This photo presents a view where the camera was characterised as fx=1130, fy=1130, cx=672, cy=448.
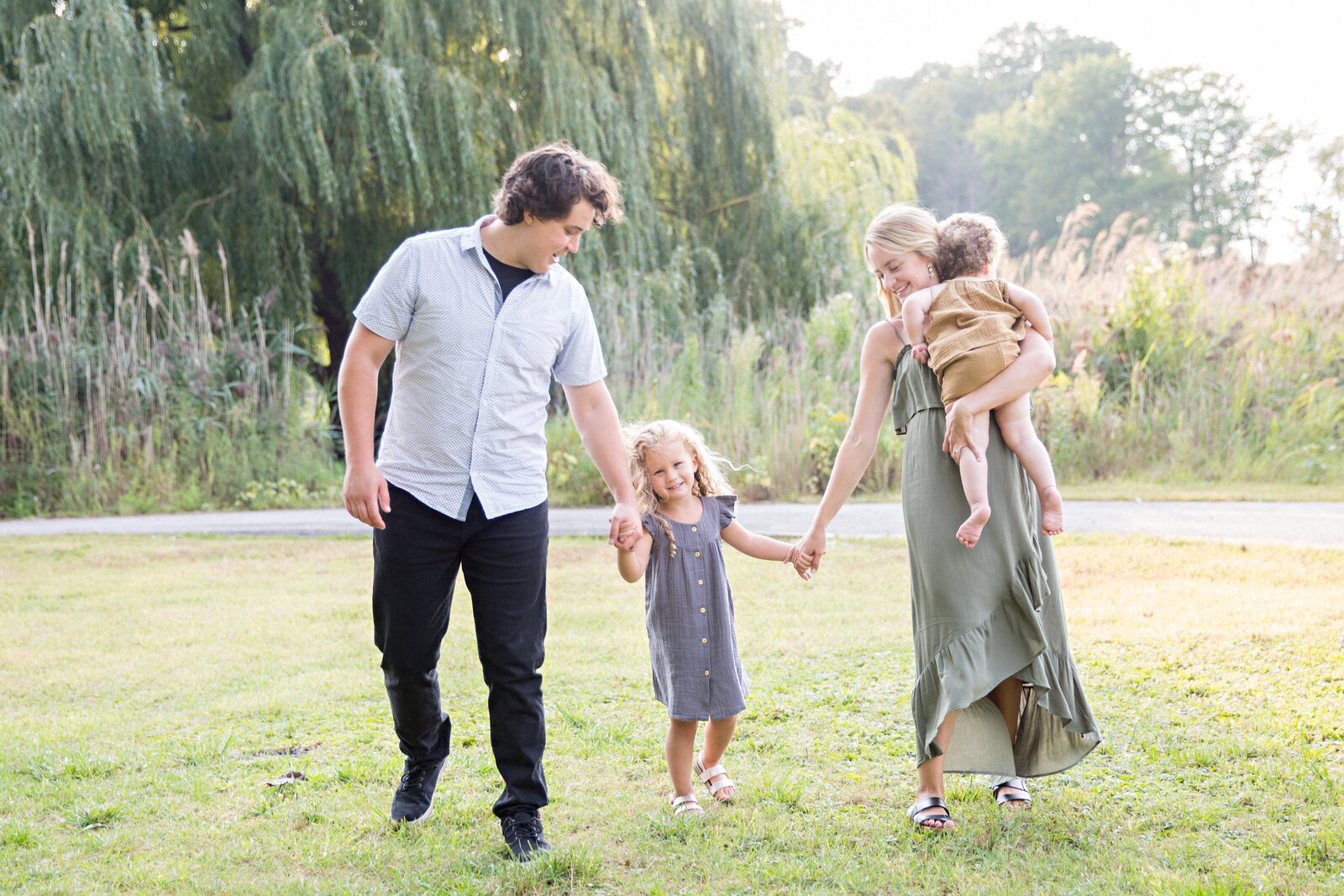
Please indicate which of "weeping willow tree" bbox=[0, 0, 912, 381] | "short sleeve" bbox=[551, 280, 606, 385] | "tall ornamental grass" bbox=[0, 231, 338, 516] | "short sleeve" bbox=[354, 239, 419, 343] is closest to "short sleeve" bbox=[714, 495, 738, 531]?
"short sleeve" bbox=[551, 280, 606, 385]

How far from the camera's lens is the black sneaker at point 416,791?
2996 millimetres

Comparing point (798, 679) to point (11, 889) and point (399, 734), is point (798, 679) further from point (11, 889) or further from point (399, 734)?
point (11, 889)

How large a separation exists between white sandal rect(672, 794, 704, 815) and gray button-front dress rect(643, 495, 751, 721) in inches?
8.8

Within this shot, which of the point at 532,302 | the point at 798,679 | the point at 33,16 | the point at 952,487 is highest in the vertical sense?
the point at 33,16

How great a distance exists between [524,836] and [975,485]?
1.40m

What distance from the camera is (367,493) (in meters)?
2.64

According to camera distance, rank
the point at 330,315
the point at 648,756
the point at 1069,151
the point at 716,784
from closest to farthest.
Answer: the point at 716,784
the point at 648,756
the point at 330,315
the point at 1069,151

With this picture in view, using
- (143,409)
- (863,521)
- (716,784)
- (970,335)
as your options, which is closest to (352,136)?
(143,409)

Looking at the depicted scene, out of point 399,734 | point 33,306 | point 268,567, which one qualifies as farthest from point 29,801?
point 33,306

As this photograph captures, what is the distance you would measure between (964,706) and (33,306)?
31.8 feet

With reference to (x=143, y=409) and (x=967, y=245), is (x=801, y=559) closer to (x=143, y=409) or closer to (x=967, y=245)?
(x=967, y=245)

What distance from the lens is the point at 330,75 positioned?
10367 mm

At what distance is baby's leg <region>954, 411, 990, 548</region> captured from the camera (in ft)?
9.04

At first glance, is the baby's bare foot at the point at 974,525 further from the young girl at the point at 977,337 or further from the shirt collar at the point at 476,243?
the shirt collar at the point at 476,243
